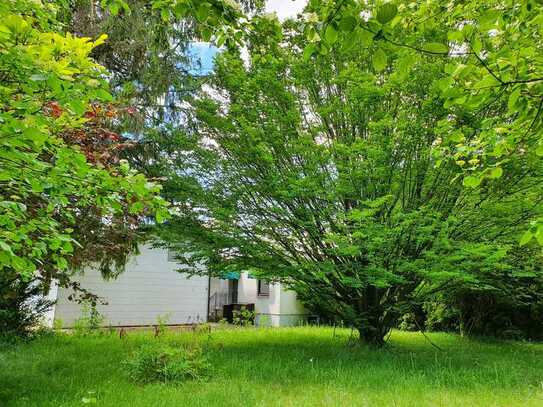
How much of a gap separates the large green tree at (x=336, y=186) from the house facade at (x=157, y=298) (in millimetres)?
5004

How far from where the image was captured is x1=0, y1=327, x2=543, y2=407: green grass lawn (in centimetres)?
479

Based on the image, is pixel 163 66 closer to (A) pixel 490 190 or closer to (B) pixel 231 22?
(A) pixel 490 190

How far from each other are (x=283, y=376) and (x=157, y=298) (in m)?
11.1

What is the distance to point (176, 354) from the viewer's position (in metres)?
6.04

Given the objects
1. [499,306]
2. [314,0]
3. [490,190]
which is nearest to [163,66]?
[490,190]

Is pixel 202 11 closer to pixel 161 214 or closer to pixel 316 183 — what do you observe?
pixel 161 214

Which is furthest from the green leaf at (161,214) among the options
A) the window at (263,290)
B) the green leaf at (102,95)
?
the window at (263,290)

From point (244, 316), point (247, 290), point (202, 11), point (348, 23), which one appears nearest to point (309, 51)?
point (348, 23)

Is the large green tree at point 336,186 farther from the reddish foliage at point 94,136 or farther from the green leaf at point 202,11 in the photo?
the green leaf at point 202,11

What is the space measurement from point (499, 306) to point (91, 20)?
13901 millimetres

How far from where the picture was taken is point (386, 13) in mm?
1471

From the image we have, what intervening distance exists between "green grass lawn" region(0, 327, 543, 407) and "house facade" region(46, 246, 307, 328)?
15.6ft

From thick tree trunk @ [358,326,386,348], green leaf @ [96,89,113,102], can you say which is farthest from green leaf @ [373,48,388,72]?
thick tree trunk @ [358,326,386,348]

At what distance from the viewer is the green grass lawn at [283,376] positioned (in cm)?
479
